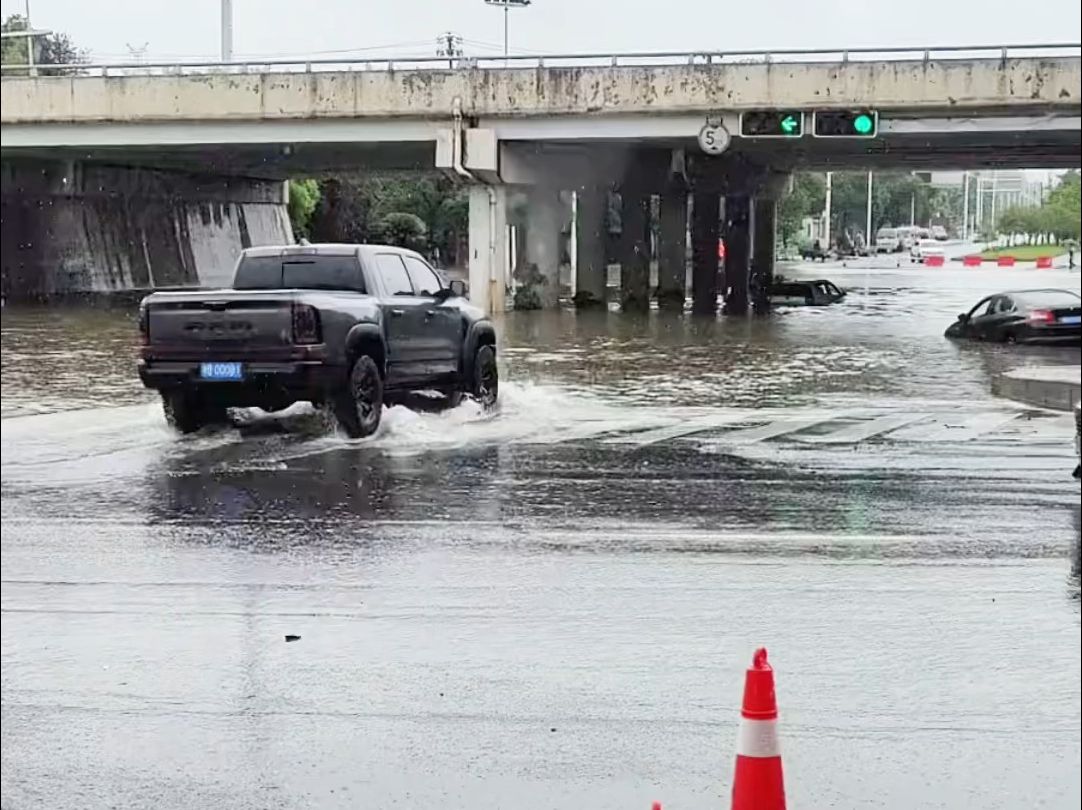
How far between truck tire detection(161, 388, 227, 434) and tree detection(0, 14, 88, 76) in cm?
366

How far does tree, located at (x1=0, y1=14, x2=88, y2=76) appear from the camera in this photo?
8.20 ft

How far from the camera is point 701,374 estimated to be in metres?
18.3

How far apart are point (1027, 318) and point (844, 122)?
293cm

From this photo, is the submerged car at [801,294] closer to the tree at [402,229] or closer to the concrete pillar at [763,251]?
the concrete pillar at [763,251]

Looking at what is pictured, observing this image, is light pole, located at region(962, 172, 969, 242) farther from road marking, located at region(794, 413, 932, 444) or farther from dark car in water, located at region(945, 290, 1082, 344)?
road marking, located at region(794, 413, 932, 444)

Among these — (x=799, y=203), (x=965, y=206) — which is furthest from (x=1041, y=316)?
(x=799, y=203)

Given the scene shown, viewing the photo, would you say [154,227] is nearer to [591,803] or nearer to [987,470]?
[591,803]

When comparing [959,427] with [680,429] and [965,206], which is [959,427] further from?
[965,206]

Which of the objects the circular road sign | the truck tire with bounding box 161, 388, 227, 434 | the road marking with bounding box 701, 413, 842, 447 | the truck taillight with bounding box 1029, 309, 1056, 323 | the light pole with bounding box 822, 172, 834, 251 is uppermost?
the circular road sign

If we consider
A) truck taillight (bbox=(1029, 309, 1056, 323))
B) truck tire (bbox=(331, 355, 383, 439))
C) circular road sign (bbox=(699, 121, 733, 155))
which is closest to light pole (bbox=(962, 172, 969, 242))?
truck tire (bbox=(331, 355, 383, 439))

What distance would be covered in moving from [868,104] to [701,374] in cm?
556

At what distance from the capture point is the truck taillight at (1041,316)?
1275 centimetres

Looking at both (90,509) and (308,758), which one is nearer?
(308,758)

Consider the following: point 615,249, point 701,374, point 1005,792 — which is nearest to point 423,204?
point 1005,792
